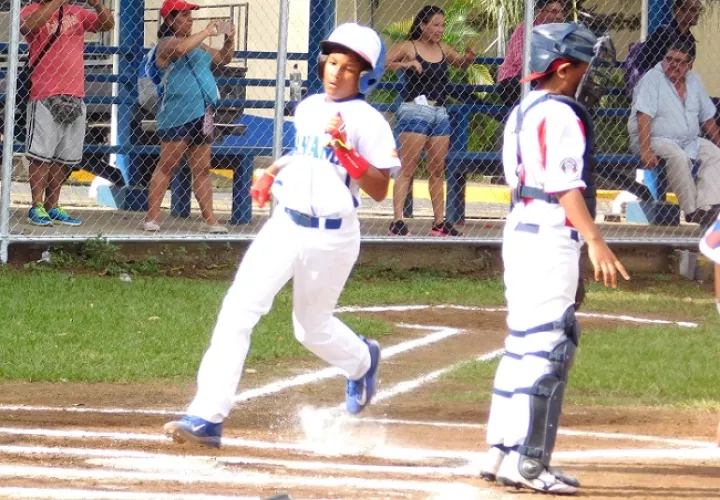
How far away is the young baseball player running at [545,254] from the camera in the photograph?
515 centimetres

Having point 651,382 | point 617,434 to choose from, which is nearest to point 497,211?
point 651,382

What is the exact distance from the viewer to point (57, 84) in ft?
35.6

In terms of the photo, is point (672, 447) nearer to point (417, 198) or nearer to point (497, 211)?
point (497, 211)

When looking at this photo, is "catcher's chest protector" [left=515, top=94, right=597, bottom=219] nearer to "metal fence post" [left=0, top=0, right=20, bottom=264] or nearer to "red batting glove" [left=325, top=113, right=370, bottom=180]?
"red batting glove" [left=325, top=113, right=370, bottom=180]

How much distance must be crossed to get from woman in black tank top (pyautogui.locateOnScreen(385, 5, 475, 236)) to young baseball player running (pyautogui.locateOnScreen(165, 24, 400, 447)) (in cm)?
552

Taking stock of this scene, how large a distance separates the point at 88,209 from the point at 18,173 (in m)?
3.24

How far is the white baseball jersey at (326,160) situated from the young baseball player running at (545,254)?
2.17ft

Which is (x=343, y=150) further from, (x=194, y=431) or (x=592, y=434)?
(x=592, y=434)

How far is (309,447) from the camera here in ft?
19.7

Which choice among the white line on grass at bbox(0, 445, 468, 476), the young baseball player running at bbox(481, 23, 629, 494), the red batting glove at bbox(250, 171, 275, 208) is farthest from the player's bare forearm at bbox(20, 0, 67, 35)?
the young baseball player running at bbox(481, 23, 629, 494)

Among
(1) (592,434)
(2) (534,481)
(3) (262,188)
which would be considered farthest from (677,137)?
(2) (534,481)

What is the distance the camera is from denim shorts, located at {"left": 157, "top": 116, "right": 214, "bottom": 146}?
1112 centimetres

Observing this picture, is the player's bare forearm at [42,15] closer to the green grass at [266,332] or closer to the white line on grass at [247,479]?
the green grass at [266,332]

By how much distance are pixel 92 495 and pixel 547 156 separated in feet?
6.98
